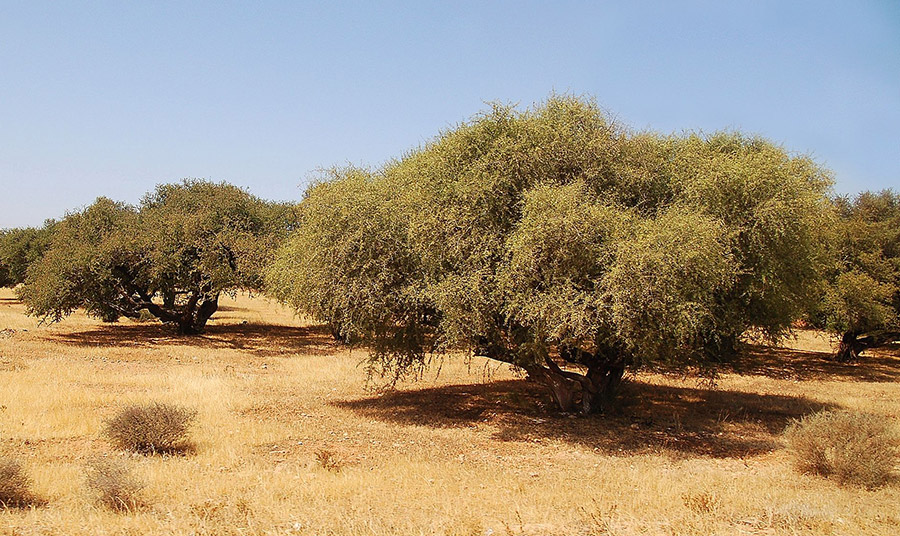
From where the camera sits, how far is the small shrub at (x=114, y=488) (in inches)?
344

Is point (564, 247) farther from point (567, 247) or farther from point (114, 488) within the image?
point (114, 488)

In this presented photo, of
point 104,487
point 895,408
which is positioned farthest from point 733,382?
point 104,487

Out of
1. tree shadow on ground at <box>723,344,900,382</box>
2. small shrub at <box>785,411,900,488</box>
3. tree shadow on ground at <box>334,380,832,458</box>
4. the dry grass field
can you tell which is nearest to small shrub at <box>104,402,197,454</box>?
the dry grass field

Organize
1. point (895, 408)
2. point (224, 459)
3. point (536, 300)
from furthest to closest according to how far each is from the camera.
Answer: point (895, 408) < point (536, 300) < point (224, 459)

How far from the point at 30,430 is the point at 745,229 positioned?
1787cm

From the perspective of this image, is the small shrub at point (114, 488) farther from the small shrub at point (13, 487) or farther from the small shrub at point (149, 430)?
the small shrub at point (149, 430)

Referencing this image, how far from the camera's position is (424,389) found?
75.1ft

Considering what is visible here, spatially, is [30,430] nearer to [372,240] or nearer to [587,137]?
[372,240]

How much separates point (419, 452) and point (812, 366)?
26.2 meters

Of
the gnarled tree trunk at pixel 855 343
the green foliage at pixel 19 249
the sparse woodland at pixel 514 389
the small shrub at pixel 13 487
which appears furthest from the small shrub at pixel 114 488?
the green foliage at pixel 19 249

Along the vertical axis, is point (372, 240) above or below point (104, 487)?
above

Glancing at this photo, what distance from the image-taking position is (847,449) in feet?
38.4

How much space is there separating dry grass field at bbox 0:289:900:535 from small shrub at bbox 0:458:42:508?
1.06 feet

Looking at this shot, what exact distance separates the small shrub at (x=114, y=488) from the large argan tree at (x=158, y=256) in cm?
2404
